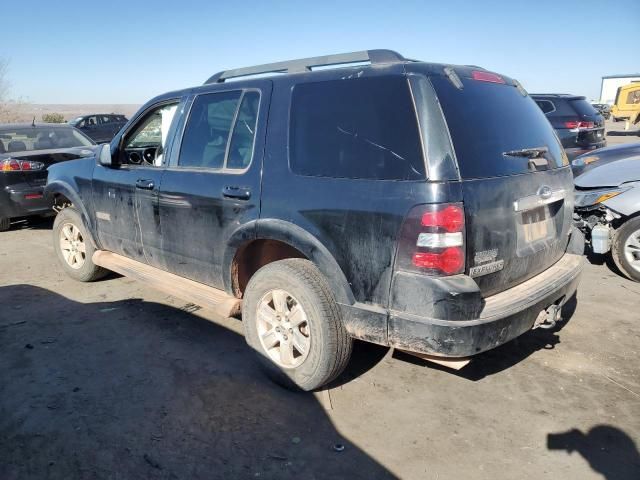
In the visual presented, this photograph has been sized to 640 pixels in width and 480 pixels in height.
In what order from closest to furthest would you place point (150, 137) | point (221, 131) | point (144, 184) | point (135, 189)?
point (221, 131) < point (144, 184) < point (135, 189) < point (150, 137)

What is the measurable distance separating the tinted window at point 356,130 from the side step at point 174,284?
3.87ft

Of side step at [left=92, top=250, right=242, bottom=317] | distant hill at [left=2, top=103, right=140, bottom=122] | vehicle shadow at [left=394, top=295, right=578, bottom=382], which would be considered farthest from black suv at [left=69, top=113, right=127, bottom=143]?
vehicle shadow at [left=394, top=295, right=578, bottom=382]

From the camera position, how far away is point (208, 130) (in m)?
3.71

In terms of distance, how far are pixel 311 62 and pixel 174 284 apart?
2.01m

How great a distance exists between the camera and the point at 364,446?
8.73ft

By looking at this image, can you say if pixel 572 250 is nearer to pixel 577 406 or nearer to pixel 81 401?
pixel 577 406

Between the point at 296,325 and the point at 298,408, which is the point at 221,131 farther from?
the point at 298,408

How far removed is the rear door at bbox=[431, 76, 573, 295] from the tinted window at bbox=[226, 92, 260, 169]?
1286mm

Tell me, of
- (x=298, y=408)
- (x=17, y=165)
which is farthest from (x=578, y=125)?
(x=17, y=165)

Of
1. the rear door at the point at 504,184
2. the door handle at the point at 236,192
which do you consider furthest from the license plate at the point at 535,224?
the door handle at the point at 236,192

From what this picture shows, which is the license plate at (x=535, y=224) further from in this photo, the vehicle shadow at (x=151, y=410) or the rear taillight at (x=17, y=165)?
the rear taillight at (x=17, y=165)

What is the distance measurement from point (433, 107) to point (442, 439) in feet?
5.96

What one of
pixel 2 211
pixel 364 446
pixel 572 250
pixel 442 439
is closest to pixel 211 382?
pixel 364 446

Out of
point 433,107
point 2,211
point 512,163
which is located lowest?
point 2,211
